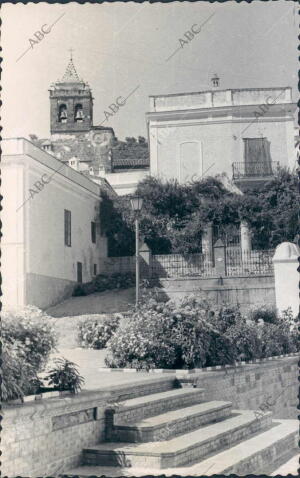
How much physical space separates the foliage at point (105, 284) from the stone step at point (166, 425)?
20.2 m

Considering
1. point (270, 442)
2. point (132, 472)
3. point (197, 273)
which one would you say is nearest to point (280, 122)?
point (197, 273)

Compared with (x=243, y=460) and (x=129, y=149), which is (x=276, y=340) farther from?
(x=129, y=149)

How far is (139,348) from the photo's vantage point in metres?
10.6

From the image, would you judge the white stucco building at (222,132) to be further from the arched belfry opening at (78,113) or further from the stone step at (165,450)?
the stone step at (165,450)

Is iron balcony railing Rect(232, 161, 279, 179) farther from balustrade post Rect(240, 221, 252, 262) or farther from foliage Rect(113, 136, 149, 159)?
foliage Rect(113, 136, 149, 159)

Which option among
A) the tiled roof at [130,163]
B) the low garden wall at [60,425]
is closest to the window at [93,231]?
the tiled roof at [130,163]

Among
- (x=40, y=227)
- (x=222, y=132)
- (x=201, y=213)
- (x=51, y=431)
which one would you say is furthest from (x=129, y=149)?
(x=51, y=431)

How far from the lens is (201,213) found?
3073 centimetres

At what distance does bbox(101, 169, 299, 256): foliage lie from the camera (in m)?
30.3

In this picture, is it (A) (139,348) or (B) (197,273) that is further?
(B) (197,273)

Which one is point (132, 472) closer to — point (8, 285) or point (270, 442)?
point (270, 442)

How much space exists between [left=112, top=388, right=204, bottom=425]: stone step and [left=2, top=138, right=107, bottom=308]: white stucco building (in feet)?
40.7

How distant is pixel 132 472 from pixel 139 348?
14.8 ft

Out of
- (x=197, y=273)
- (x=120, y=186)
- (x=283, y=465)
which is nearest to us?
(x=283, y=465)
